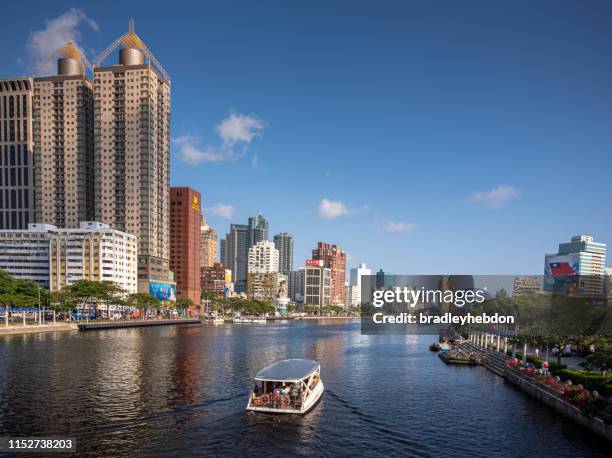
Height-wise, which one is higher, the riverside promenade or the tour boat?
the tour boat

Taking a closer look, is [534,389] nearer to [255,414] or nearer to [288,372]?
[288,372]

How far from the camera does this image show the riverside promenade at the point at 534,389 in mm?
44888

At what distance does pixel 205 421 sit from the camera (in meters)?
49.8

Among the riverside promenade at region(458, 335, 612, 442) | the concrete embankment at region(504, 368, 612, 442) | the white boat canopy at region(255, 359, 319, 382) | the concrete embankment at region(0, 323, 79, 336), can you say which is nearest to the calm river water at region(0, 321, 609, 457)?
the concrete embankment at region(504, 368, 612, 442)

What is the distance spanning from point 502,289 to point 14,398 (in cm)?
15801

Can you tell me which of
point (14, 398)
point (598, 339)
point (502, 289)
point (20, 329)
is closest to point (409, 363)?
point (598, 339)

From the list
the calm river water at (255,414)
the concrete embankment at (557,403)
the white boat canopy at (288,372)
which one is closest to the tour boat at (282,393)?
the white boat canopy at (288,372)

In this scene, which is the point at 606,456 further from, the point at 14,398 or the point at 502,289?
the point at 502,289

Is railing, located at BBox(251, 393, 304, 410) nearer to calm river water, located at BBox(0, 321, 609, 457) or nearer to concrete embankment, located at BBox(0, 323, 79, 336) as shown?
calm river water, located at BBox(0, 321, 609, 457)

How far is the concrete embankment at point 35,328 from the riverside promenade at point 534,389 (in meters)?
132

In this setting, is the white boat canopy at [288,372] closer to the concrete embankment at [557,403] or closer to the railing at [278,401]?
the railing at [278,401]

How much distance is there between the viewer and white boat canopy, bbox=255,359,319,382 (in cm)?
5234

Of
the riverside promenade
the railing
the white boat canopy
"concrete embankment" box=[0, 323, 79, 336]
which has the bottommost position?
"concrete embankment" box=[0, 323, 79, 336]

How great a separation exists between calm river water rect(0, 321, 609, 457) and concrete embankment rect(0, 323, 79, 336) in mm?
50458
